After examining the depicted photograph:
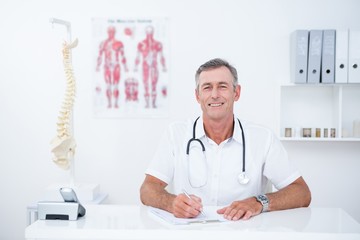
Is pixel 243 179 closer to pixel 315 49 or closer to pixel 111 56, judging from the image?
pixel 315 49

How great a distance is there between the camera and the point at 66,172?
10.5 ft

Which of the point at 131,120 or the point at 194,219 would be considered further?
the point at 131,120

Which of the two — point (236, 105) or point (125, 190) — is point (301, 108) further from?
point (125, 190)

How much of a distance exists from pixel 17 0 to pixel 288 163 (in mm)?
2298

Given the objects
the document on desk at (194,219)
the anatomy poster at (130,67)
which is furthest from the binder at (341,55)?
the document on desk at (194,219)

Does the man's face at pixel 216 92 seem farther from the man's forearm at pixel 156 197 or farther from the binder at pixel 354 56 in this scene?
the binder at pixel 354 56

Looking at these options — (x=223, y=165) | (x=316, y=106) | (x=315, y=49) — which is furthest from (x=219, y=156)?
(x=316, y=106)

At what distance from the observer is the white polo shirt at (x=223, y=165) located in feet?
6.53

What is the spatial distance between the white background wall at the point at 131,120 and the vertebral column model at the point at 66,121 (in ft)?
1.54

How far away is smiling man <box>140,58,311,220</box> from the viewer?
1.99m

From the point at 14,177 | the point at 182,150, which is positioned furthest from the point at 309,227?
the point at 14,177

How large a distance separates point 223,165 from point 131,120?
1.30 meters

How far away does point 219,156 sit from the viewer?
201 cm

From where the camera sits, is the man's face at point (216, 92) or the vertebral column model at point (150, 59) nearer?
the man's face at point (216, 92)
